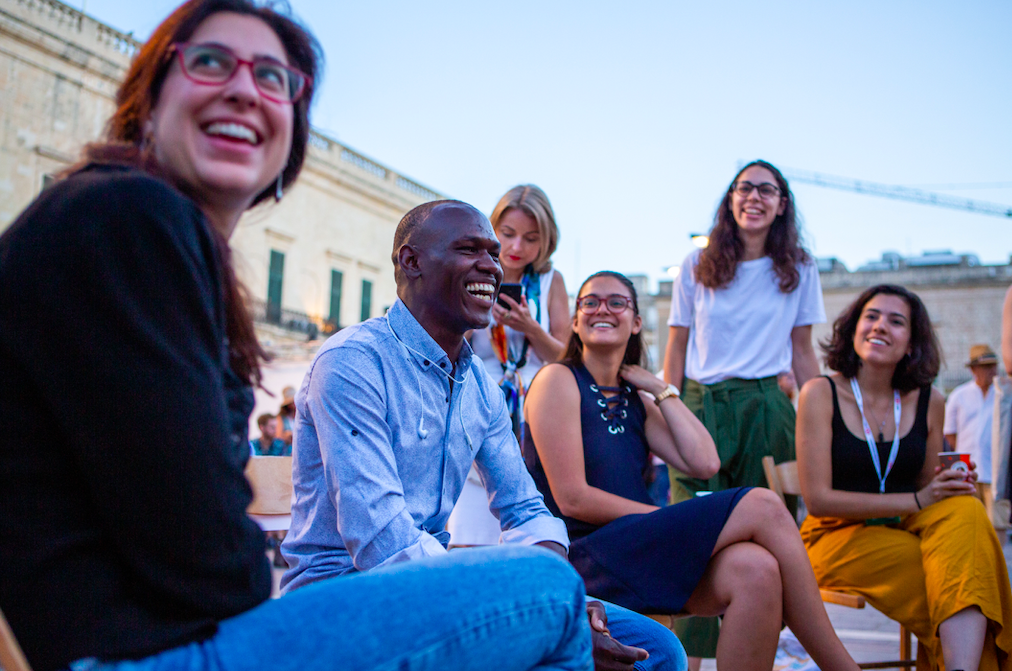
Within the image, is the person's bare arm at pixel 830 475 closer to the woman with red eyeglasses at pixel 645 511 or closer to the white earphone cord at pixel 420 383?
the woman with red eyeglasses at pixel 645 511

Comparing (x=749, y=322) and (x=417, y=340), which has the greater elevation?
(x=749, y=322)

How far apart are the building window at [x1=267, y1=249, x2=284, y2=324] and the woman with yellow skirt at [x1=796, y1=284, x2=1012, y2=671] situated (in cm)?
2153

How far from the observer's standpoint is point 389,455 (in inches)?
79.3

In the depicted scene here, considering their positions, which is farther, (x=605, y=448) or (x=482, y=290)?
(x=605, y=448)

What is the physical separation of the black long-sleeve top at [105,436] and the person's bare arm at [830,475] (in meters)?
3.17

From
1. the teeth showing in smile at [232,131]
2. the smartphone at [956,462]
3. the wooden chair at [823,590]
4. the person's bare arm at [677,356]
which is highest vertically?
the teeth showing in smile at [232,131]

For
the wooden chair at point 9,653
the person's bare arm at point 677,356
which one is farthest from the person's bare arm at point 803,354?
the wooden chair at point 9,653

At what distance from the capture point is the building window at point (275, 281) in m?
24.1

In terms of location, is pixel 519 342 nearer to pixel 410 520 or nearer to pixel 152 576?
pixel 410 520

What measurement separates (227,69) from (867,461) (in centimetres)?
342

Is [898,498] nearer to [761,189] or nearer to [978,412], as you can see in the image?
[761,189]

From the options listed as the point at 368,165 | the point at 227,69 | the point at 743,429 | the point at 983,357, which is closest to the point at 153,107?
the point at 227,69

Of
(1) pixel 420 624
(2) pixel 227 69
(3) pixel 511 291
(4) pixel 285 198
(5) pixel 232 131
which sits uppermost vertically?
(4) pixel 285 198

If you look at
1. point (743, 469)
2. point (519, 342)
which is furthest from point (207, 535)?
point (743, 469)
